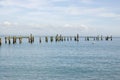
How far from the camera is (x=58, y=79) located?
39.0 meters

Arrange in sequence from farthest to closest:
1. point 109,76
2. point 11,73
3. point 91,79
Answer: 1. point 11,73
2. point 109,76
3. point 91,79

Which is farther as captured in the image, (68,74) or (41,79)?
(68,74)

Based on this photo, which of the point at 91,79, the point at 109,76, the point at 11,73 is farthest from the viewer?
the point at 11,73

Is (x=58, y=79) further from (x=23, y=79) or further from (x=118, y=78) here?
(x=118, y=78)

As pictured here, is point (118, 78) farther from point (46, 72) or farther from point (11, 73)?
point (11, 73)

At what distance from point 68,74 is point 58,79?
4.36 m

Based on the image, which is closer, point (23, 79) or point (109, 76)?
point (23, 79)

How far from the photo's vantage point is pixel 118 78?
129ft

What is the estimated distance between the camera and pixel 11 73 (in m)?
44.3

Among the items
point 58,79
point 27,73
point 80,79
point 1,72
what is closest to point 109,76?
point 80,79

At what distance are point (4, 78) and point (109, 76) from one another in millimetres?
14886

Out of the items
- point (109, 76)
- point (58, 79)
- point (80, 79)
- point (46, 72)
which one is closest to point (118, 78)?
point (109, 76)

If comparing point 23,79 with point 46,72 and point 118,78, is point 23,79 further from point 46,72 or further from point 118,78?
point 118,78

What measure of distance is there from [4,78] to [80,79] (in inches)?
412
